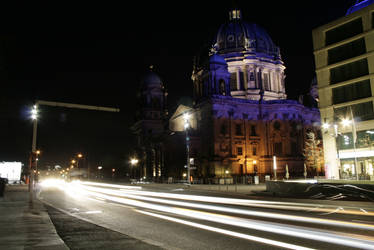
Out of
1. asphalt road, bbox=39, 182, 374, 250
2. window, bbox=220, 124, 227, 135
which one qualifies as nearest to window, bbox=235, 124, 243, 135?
window, bbox=220, 124, 227, 135

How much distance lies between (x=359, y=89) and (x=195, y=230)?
36.1 meters

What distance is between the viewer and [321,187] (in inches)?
849

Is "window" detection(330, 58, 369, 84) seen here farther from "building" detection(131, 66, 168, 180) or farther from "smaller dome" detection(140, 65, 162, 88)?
"smaller dome" detection(140, 65, 162, 88)

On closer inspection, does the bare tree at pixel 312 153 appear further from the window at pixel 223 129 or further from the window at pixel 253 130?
the window at pixel 223 129

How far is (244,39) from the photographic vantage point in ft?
253

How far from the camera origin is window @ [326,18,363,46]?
39356 mm

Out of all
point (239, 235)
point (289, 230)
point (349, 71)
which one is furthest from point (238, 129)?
point (239, 235)

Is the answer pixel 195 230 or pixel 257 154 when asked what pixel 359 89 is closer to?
pixel 257 154

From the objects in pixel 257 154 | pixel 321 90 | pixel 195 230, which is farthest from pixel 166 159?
pixel 195 230

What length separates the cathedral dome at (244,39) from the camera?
7675cm

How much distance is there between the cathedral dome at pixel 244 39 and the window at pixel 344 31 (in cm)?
3354

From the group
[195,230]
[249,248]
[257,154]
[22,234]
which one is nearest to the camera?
[249,248]

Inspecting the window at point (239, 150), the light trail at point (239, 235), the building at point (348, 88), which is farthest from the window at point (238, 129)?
the light trail at point (239, 235)

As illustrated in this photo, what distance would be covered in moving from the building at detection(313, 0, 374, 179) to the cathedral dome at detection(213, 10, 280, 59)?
109 feet
